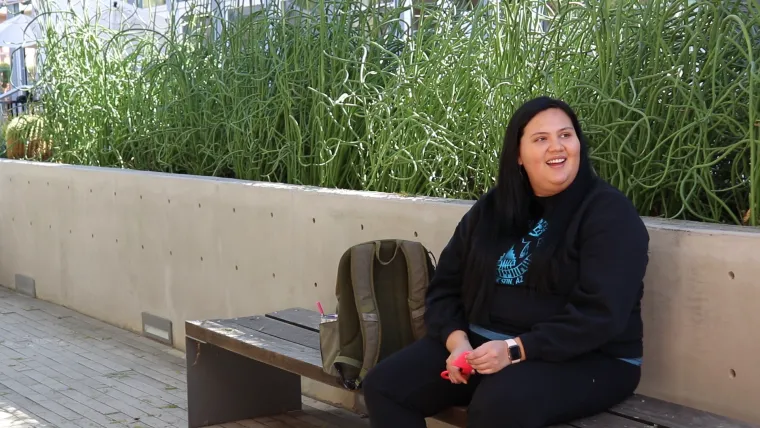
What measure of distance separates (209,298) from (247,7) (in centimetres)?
145

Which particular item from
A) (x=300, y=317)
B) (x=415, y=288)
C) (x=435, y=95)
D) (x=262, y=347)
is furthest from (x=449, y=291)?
(x=435, y=95)

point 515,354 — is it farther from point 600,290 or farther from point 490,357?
point 600,290

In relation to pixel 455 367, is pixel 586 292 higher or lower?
higher

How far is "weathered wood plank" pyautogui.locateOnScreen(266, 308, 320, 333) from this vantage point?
11.7ft

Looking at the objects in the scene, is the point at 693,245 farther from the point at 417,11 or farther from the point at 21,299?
the point at 21,299

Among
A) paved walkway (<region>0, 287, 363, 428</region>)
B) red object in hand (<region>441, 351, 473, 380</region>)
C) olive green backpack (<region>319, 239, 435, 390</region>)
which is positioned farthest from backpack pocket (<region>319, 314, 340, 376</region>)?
paved walkway (<region>0, 287, 363, 428</region>)

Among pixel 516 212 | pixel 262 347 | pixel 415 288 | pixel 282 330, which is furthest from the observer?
pixel 282 330

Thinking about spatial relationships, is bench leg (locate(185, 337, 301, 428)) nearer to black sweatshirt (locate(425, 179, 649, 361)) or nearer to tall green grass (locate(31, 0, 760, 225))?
tall green grass (locate(31, 0, 760, 225))

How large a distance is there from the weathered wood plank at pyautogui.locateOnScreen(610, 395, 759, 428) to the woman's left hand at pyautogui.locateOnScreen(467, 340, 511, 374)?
28 cm

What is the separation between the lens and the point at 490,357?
2.46 meters

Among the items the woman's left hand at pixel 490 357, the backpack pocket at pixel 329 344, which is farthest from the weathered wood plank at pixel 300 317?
the woman's left hand at pixel 490 357

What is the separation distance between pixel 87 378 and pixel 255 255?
0.88 m

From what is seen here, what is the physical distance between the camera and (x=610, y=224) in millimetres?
2457

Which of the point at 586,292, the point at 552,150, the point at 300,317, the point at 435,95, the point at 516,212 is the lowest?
the point at 300,317
